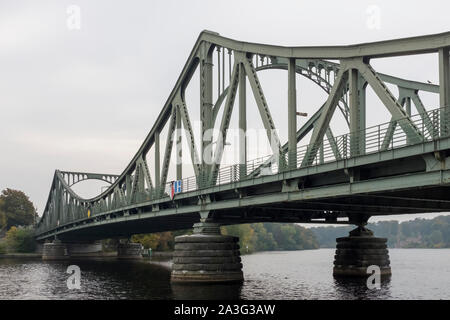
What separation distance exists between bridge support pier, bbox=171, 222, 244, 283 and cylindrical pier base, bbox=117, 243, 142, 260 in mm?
78281

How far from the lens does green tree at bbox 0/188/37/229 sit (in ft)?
571

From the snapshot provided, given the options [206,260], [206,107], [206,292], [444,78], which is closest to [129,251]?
[206,107]

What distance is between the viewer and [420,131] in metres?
28.2

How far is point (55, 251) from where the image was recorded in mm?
125938

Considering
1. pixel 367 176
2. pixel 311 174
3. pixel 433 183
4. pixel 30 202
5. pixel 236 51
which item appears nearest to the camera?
pixel 433 183

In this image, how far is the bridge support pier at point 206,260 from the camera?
47.2 metres

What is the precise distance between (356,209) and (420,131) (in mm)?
17315

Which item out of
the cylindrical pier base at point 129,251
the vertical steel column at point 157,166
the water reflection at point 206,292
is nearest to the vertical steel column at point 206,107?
the water reflection at point 206,292

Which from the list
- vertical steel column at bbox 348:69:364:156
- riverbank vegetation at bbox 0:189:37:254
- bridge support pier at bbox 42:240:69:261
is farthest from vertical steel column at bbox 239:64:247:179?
riverbank vegetation at bbox 0:189:37:254

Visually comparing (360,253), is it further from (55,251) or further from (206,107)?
(55,251)

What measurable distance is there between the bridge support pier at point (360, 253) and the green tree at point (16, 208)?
136 m

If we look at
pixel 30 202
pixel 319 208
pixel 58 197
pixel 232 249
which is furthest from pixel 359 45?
pixel 30 202

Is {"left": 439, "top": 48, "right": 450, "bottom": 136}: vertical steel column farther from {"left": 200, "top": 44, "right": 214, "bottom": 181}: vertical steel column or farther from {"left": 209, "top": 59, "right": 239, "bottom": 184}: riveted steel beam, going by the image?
{"left": 200, "top": 44, "right": 214, "bottom": 181}: vertical steel column
